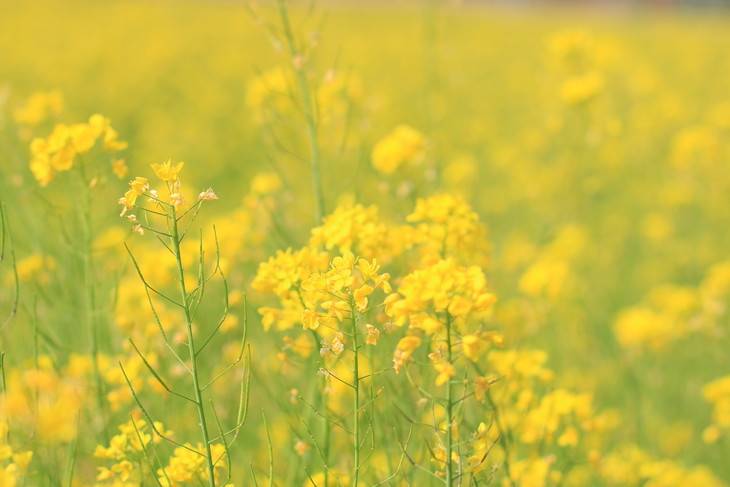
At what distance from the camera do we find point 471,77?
11773mm

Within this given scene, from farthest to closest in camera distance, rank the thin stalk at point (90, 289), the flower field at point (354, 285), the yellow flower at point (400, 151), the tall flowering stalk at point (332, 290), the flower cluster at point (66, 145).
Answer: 1. the yellow flower at point (400, 151)
2. the thin stalk at point (90, 289)
3. the flower cluster at point (66, 145)
4. the flower field at point (354, 285)
5. the tall flowering stalk at point (332, 290)

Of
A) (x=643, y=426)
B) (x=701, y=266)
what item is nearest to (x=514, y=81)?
(x=701, y=266)

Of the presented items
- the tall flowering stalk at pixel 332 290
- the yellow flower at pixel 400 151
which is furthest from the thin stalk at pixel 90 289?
the yellow flower at pixel 400 151

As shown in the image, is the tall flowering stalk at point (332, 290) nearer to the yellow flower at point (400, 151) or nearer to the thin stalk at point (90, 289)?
the thin stalk at point (90, 289)

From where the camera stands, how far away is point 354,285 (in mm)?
1686

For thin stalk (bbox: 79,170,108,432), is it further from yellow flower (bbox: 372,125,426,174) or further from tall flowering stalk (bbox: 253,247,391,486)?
yellow flower (bbox: 372,125,426,174)

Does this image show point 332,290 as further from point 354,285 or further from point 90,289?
point 90,289

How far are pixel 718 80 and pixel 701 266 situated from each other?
7519 millimetres

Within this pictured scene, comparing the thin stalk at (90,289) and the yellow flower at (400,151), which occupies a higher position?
the yellow flower at (400,151)

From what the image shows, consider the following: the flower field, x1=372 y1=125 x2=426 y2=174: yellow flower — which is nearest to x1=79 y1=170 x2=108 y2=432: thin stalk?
the flower field

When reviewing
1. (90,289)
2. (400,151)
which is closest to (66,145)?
(90,289)

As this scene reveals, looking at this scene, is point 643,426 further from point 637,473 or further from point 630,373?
point 637,473

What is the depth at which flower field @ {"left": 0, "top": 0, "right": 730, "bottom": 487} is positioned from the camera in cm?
182

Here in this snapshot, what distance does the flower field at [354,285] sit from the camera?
1.82 m
